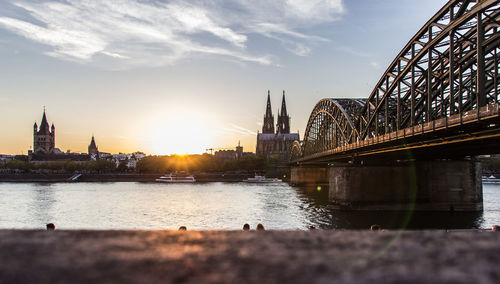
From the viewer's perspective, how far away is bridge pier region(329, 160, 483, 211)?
50.7 metres

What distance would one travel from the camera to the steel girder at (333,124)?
7175cm

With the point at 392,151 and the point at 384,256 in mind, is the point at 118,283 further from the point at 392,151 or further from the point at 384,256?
the point at 392,151

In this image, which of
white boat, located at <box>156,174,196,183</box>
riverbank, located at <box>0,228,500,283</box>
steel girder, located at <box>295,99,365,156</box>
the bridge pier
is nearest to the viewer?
riverbank, located at <box>0,228,500,283</box>

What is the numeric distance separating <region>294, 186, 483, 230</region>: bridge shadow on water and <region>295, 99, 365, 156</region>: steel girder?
1814cm

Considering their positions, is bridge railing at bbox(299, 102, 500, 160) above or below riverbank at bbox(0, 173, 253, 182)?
above

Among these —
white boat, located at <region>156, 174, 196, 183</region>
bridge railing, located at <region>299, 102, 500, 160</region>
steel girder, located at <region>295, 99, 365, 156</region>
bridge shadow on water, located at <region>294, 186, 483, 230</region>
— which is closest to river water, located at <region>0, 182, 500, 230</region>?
bridge shadow on water, located at <region>294, 186, 483, 230</region>

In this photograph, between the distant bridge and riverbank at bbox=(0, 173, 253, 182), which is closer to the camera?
the distant bridge

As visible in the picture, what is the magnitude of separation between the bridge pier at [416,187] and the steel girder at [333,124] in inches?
510

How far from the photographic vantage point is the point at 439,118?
52.5 m

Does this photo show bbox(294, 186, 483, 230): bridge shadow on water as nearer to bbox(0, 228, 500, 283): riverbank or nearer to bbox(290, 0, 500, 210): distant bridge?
bbox(290, 0, 500, 210): distant bridge

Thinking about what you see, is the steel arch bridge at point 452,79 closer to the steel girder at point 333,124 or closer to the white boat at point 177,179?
the steel girder at point 333,124

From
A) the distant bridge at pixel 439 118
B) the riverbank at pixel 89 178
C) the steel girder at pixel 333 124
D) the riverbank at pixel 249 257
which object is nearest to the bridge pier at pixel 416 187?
the distant bridge at pixel 439 118

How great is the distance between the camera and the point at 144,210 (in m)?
52.9

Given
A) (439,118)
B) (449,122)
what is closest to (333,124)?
(439,118)
